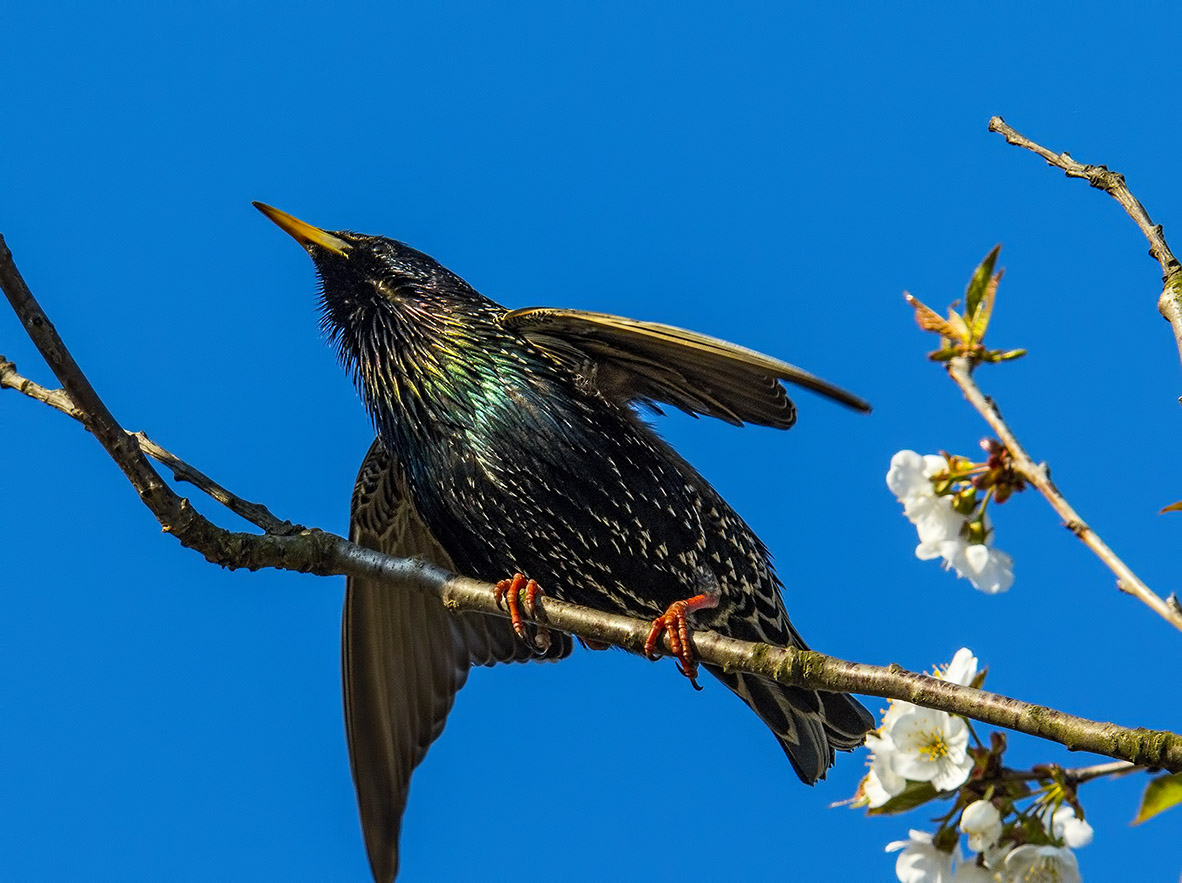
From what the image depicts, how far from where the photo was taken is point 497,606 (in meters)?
4.24

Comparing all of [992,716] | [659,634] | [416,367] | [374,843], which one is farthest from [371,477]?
[992,716]

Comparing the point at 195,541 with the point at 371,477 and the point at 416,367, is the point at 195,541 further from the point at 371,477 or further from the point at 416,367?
the point at 371,477

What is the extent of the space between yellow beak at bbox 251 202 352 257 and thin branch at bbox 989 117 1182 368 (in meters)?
3.38

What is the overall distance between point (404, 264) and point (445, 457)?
1.06m

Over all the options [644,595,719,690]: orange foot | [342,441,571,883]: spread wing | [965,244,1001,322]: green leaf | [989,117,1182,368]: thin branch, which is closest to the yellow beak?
[342,441,571,883]: spread wing

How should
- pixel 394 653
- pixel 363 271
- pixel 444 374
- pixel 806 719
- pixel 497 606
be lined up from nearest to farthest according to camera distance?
pixel 497 606 < pixel 444 374 < pixel 806 719 < pixel 363 271 < pixel 394 653

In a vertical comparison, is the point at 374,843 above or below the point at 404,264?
below

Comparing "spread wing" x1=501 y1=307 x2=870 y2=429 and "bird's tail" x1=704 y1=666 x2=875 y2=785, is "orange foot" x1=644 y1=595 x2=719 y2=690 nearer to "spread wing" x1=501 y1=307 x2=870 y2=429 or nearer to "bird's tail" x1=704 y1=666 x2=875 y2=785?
"spread wing" x1=501 y1=307 x2=870 y2=429

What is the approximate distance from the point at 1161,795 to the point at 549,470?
9.71 feet

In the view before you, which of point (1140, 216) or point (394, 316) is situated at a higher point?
point (394, 316)

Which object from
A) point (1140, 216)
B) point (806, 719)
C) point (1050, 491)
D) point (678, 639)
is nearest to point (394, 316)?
point (678, 639)

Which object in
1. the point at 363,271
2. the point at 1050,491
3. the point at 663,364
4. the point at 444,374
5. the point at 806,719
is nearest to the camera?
the point at 1050,491

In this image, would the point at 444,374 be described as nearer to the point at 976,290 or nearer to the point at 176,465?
the point at 176,465

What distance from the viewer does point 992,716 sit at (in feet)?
9.31
